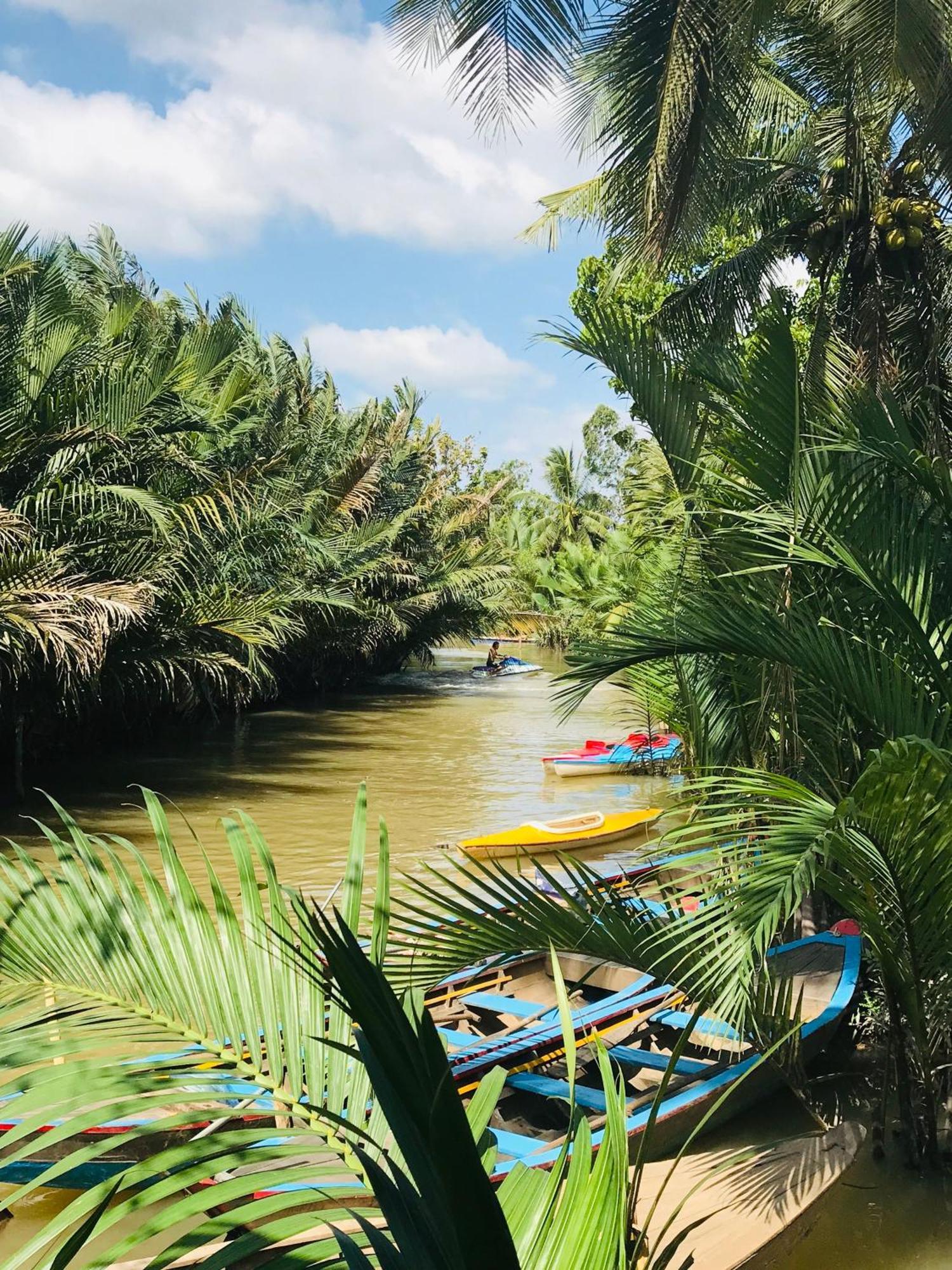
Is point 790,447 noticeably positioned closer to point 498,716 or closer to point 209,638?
point 209,638

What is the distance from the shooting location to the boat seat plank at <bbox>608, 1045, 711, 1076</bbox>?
490 centimetres

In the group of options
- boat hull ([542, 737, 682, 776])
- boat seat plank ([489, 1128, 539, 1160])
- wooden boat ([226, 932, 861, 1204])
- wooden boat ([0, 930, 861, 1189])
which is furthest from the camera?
boat hull ([542, 737, 682, 776])

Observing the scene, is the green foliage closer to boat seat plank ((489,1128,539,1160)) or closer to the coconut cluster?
boat seat plank ((489,1128,539,1160))

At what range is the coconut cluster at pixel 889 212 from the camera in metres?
10.7

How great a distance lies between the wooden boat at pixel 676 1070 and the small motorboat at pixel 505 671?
29.6 m

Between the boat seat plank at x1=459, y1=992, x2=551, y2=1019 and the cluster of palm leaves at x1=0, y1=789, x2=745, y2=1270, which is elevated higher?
the cluster of palm leaves at x1=0, y1=789, x2=745, y2=1270

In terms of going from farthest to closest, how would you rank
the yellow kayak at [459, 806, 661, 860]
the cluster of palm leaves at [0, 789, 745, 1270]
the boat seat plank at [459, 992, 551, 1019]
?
the yellow kayak at [459, 806, 661, 860]
the boat seat plank at [459, 992, 551, 1019]
the cluster of palm leaves at [0, 789, 745, 1270]

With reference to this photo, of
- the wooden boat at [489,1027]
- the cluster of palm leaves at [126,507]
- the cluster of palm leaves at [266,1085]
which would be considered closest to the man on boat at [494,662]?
the cluster of palm leaves at [126,507]

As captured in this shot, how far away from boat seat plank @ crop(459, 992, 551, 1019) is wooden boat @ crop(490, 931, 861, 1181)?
0.95ft

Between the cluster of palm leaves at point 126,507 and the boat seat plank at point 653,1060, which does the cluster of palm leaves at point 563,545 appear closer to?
the cluster of palm leaves at point 126,507

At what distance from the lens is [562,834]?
11.5m

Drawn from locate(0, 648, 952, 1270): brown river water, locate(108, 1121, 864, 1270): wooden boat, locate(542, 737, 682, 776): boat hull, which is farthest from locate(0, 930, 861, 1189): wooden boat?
locate(542, 737, 682, 776): boat hull

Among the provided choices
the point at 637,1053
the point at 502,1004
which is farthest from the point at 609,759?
the point at 637,1053

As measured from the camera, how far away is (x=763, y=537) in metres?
4.50
